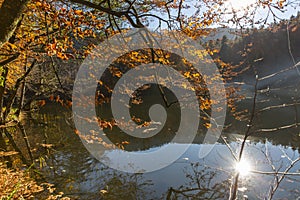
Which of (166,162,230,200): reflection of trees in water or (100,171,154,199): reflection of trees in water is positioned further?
(166,162,230,200): reflection of trees in water

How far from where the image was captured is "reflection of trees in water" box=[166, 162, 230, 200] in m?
5.60

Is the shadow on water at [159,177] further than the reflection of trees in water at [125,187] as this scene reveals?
Yes

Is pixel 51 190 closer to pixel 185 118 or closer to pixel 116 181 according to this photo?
pixel 116 181

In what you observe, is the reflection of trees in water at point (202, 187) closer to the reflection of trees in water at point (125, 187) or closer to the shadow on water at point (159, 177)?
the shadow on water at point (159, 177)

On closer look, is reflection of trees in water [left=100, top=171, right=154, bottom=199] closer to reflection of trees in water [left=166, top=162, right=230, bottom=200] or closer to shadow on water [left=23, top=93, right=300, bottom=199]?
shadow on water [left=23, top=93, right=300, bottom=199]

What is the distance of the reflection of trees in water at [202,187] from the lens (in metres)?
5.60

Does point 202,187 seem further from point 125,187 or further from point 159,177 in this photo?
point 125,187

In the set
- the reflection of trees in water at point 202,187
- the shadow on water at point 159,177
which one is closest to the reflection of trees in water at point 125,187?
the shadow on water at point 159,177

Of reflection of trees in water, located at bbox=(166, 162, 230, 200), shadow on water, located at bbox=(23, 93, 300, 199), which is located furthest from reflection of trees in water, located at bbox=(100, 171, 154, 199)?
reflection of trees in water, located at bbox=(166, 162, 230, 200)

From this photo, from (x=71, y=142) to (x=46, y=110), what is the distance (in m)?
8.90

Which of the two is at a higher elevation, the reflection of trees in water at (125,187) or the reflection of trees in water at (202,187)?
the reflection of trees in water at (202,187)

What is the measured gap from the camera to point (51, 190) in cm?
493

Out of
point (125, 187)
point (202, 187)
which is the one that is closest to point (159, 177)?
point (125, 187)

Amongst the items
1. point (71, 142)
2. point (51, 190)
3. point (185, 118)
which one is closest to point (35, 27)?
point (51, 190)
